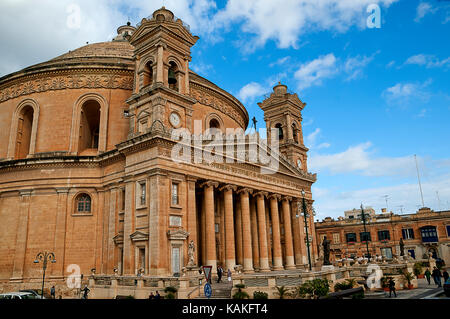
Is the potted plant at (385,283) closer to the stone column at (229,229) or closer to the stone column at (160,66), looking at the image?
the stone column at (229,229)

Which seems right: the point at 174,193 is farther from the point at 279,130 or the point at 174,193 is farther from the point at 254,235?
the point at 279,130

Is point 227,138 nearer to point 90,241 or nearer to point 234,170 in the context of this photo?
point 234,170

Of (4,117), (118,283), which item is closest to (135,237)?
(118,283)

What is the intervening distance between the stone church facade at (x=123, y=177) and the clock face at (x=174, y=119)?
0.11m

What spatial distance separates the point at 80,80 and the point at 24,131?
7653 mm

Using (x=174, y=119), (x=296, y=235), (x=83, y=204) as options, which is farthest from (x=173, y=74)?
(x=296, y=235)

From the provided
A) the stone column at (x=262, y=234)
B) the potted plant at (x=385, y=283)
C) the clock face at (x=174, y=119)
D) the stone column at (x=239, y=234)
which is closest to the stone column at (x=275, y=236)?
the stone column at (x=262, y=234)

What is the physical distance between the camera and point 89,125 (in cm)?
3697

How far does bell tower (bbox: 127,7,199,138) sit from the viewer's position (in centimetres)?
2884

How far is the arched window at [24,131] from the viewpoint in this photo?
35500 mm

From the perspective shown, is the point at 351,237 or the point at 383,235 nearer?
the point at 383,235

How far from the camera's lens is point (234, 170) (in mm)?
33781

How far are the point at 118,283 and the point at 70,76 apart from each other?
20435mm
